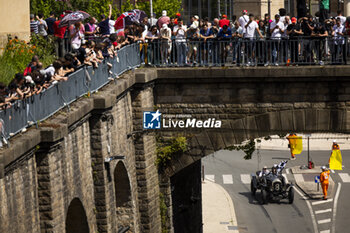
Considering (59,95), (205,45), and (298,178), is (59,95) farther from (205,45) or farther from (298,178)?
(298,178)

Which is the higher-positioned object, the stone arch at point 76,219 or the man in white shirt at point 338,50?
the man in white shirt at point 338,50

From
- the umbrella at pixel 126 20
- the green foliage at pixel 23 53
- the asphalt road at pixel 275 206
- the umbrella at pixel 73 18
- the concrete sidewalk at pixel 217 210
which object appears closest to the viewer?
the green foliage at pixel 23 53

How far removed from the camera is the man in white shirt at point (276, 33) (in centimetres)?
2661

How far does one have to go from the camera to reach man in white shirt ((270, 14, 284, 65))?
26.6 metres

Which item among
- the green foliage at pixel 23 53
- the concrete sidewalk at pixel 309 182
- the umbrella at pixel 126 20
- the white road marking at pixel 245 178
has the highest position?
the umbrella at pixel 126 20

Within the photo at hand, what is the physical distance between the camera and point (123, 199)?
25.2 m

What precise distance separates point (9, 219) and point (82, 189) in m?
4.95


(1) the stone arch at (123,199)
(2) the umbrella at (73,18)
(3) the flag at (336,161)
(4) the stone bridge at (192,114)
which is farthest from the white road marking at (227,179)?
(2) the umbrella at (73,18)

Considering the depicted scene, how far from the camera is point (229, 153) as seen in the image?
54406mm

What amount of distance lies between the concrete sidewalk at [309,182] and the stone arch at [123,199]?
61.5 ft

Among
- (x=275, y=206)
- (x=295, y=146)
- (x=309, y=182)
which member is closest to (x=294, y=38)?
(x=295, y=146)

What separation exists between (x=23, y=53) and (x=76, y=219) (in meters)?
5.81

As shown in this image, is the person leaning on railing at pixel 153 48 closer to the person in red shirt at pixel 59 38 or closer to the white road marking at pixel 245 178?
the person in red shirt at pixel 59 38

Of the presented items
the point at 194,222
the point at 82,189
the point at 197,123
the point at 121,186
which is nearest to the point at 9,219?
the point at 82,189
